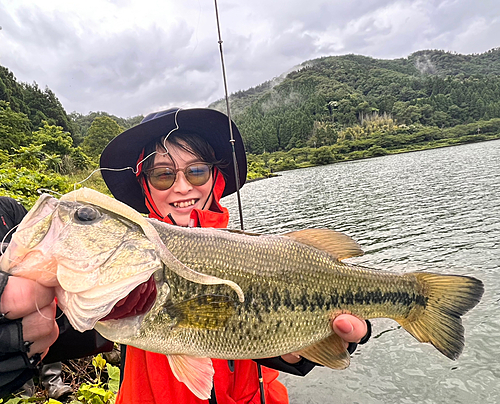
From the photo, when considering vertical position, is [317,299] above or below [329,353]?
above

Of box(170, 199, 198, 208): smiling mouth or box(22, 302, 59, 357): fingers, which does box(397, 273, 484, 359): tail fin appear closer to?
box(170, 199, 198, 208): smiling mouth

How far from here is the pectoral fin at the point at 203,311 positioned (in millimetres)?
1716

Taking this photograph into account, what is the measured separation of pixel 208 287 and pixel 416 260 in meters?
9.99

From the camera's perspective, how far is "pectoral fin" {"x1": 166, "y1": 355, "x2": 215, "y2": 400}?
1703 millimetres

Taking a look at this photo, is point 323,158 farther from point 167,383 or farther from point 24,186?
point 167,383

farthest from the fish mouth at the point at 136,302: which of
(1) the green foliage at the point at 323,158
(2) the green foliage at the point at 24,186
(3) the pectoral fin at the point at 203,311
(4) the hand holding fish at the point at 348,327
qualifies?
(1) the green foliage at the point at 323,158

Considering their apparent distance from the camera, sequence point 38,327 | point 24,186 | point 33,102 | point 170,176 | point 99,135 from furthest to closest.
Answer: point 99,135, point 33,102, point 24,186, point 170,176, point 38,327

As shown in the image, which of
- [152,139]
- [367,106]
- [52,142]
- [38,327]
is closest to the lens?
[38,327]

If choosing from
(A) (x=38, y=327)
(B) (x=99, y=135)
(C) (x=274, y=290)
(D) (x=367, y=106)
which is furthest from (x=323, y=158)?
(A) (x=38, y=327)

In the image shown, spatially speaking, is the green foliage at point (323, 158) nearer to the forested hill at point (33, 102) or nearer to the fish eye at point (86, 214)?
the forested hill at point (33, 102)

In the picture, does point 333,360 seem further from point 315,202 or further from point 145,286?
point 315,202

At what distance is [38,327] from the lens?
152 centimetres

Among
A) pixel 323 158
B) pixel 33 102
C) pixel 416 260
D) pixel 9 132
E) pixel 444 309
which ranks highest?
pixel 33 102

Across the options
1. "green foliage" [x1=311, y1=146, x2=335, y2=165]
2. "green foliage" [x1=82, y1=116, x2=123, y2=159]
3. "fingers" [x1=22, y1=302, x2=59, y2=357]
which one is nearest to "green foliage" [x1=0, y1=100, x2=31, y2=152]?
"fingers" [x1=22, y1=302, x2=59, y2=357]
